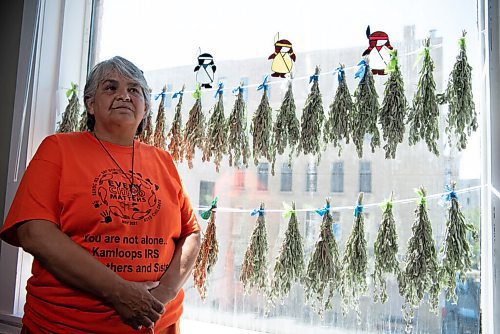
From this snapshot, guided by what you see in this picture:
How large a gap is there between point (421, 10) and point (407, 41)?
4.5 inches

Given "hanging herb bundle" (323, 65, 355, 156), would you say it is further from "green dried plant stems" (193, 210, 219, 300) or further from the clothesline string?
"green dried plant stems" (193, 210, 219, 300)

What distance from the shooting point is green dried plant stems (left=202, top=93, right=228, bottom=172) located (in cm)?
162

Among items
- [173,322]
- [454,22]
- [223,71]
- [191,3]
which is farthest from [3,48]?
[454,22]

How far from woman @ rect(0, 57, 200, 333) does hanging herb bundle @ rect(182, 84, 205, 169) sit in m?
0.36

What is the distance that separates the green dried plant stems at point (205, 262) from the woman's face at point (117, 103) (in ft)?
1.74

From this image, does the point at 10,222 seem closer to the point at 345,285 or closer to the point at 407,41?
the point at 345,285

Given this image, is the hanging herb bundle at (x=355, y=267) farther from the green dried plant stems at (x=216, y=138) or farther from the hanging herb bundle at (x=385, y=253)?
the green dried plant stems at (x=216, y=138)

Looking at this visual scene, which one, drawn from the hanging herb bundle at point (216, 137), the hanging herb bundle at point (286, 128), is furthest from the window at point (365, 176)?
the hanging herb bundle at point (216, 137)

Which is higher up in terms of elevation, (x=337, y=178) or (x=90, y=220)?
(x=337, y=178)

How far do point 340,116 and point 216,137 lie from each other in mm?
463

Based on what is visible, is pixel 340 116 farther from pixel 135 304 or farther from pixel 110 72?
pixel 135 304

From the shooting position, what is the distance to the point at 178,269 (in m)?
1.23

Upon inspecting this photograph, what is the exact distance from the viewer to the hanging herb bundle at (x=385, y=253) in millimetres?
1326

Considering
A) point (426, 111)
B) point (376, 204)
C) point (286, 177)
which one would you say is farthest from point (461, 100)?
point (286, 177)
